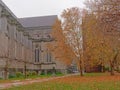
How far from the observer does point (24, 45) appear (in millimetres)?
85000

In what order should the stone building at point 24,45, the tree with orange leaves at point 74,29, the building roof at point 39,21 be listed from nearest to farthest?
the tree with orange leaves at point 74,29
the stone building at point 24,45
the building roof at point 39,21

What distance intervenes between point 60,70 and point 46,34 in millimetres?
16339

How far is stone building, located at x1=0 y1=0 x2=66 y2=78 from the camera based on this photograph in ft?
194

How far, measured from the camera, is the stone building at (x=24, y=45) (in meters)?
59.2

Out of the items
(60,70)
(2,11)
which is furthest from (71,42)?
(60,70)

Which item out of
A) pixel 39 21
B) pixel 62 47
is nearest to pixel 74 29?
pixel 62 47

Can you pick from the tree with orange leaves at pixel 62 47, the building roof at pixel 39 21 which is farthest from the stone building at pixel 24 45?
the tree with orange leaves at pixel 62 47

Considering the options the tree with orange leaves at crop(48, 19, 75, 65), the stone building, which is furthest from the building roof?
the tree with orange leaves at crop(48, 19, 75, 65)

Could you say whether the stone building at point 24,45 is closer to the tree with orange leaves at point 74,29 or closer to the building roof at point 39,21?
the building roof at point 39,21

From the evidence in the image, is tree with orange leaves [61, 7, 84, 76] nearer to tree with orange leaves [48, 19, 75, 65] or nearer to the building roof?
tree with orange leaves [48, 19, 75, 65]

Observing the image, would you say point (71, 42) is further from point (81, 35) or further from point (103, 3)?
point (103, 3)

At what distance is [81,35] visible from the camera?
5616 centimetres

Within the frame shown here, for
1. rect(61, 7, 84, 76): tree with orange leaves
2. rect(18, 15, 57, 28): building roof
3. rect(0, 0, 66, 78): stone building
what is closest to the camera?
rect(61, 7, 84, 76): tree with orange leaves

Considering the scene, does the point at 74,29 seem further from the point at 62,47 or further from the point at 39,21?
→ the point at 39,21
